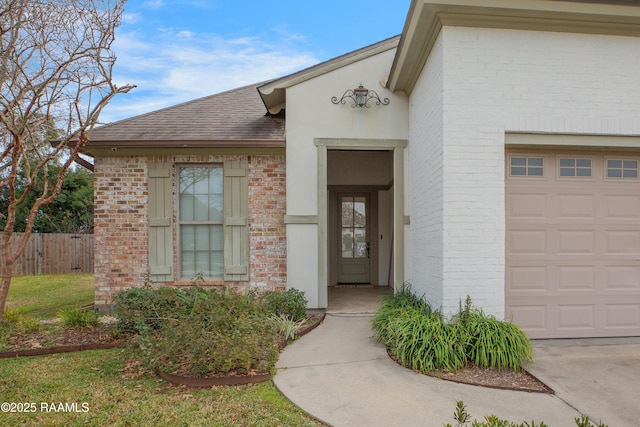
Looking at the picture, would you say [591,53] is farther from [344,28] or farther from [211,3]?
[344,28]

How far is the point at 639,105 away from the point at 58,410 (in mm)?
6862

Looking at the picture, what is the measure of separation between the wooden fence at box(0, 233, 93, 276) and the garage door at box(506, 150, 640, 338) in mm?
15250

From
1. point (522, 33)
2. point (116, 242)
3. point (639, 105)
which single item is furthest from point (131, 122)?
point (639, 105)

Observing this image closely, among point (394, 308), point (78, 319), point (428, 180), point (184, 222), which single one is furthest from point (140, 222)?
point (428, 180)

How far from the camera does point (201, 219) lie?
22.5 feet

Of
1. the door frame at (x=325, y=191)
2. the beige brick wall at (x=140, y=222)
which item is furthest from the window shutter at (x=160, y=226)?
the door frame at (x=325, y=191)

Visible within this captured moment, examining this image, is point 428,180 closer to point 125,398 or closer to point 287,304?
point 287,304

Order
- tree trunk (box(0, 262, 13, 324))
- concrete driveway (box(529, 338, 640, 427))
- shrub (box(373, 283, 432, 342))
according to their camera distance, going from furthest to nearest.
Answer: tree trunk (box(0, 262, 13, 324)), shrub (box(373, 283, 432, 342)), concrete driveway (box(529, 338, 640, 427))

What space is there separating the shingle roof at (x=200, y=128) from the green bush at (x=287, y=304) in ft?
7.89

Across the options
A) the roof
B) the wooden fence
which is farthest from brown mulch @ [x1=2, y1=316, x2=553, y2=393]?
the wooden fence

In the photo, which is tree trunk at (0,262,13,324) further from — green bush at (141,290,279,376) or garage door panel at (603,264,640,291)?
garage door panel at (603,264,640,291)

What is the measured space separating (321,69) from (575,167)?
3.97m

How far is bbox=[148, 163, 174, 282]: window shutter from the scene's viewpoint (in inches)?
264

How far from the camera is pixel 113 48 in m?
6.13
